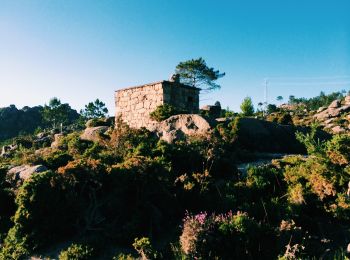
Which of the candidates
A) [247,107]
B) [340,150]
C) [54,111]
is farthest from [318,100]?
[340,150]

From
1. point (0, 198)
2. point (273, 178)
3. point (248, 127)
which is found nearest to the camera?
point (0, 198)

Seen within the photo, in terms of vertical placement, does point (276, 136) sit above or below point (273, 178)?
above

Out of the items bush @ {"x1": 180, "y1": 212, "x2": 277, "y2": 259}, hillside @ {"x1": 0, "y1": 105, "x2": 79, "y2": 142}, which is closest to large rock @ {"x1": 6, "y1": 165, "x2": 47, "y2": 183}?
bush @ {"x1": 180, "y1": 212, "x2": 277, "y2": 259}

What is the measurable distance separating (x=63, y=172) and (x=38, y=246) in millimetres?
2248

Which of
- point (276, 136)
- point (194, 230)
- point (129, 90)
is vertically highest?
point (129, 90)

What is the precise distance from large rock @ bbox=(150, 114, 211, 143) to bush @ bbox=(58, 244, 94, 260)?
9412mm

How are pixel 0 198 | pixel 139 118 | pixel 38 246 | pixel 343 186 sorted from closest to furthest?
pixel 38 246 < pixel 343 186 < pixel 0 198 < pixel 139 118

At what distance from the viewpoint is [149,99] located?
76.4 ft

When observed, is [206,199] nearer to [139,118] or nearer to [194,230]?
[194,230]

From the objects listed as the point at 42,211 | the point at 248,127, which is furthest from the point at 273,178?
the point at 42,211

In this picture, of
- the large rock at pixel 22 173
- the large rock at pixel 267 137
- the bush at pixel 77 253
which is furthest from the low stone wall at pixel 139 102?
the bush at pixel 77 253

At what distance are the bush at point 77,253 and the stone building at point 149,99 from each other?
1431 centimetres

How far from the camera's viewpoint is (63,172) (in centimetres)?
952

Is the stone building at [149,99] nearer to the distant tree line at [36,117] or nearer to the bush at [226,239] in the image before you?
the bush at [226,239]
